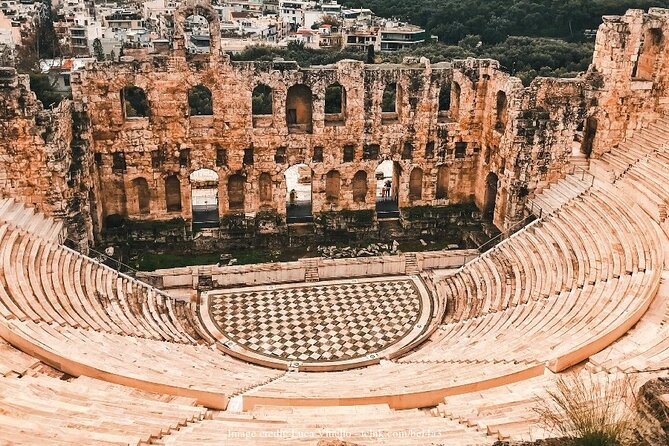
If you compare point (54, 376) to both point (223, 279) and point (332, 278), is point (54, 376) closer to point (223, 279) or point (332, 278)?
point (223, 279)

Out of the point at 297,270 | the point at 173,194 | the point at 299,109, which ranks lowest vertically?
the point at 297,270

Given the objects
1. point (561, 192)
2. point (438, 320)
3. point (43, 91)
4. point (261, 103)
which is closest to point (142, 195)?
point (438, 320)

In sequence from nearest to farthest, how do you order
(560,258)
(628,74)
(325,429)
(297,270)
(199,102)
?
(325,429)
(560,258)
(297,270)
(628,74)
(199,102)

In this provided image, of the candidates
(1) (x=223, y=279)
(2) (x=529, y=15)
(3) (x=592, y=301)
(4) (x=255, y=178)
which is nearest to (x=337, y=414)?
(3) (x=592, y=301)

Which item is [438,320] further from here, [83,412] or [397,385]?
[83,412]

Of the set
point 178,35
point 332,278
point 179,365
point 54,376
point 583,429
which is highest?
point 178,35

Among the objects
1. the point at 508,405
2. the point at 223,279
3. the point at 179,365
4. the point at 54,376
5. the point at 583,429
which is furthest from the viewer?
the point at 223,279
